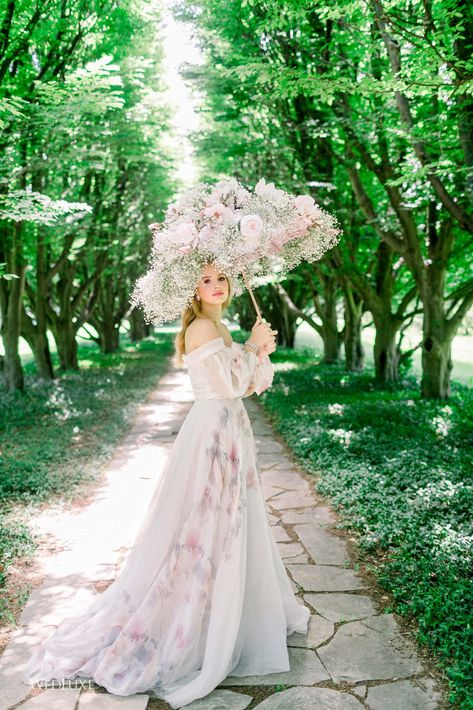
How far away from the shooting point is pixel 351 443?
8703 mm

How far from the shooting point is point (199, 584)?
12.1 feet

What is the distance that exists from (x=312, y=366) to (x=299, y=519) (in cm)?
1415

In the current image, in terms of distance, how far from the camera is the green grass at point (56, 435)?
21.7 ft

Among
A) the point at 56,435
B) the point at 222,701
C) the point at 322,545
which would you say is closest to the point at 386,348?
the point at 56,435

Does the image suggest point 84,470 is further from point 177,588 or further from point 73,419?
point 177,588

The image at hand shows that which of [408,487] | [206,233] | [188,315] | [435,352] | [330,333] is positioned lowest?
[408,487]

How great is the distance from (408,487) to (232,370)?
373 centimetres

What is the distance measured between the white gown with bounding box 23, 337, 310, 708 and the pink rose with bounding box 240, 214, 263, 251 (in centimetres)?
69

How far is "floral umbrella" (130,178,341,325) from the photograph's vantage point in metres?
3.59

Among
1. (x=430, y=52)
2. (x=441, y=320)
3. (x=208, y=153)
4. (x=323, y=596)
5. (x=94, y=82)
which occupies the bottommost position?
(x=323, y=596)

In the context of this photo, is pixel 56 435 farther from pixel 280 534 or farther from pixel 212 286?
pixel 212 286

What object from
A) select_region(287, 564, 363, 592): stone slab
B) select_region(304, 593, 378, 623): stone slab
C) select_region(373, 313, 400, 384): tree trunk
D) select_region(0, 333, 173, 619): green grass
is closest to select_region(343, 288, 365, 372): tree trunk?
select_region(373, 313, 400, 384): tree trunk

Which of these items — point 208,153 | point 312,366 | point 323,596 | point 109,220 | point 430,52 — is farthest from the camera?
point 312,366

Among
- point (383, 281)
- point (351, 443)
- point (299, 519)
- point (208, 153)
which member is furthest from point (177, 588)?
point (208, 153)
